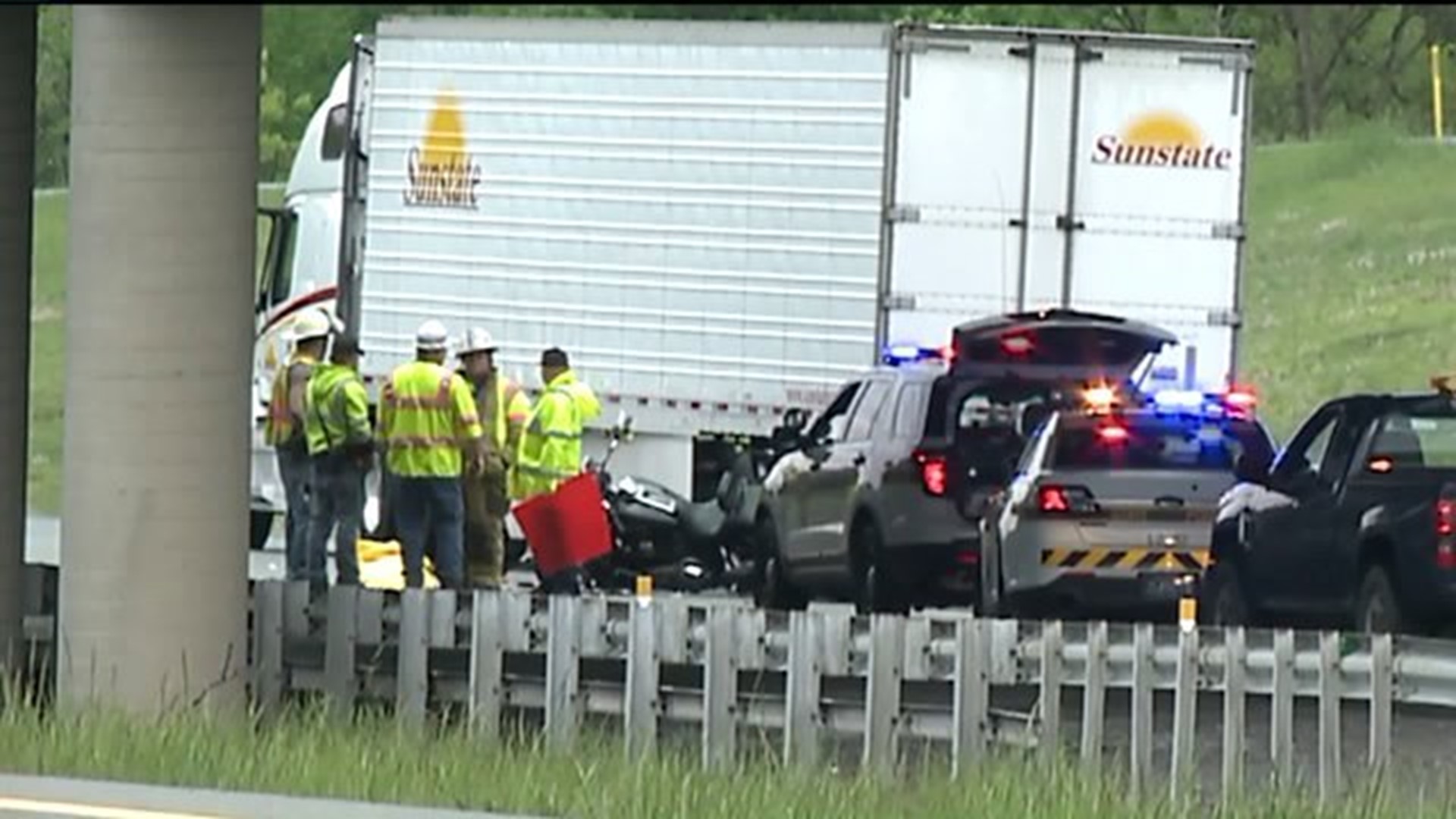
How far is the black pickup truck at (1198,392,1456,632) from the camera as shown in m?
20.4

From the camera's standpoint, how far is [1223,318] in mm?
30500

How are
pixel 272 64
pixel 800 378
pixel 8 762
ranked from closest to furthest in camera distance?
pixel 8 762, pixel 800 378, pixel 272 64

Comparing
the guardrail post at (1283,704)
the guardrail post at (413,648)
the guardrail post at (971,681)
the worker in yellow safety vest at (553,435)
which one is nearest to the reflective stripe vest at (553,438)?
the worker in yellow safety vest at (553,435)

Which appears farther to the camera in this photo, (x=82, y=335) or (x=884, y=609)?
(x=884, y=609)

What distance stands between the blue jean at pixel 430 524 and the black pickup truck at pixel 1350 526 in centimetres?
443

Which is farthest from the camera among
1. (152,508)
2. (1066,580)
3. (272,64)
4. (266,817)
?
(272,64)

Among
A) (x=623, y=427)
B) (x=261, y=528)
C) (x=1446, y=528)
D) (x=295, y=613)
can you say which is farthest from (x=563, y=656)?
(x=261, y=528)

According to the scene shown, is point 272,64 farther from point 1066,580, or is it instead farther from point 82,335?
point 82,335

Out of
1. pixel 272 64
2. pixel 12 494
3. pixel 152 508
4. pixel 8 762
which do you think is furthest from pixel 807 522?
pixel 272 64

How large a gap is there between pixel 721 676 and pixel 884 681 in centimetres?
80

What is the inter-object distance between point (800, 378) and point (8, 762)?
16696mm

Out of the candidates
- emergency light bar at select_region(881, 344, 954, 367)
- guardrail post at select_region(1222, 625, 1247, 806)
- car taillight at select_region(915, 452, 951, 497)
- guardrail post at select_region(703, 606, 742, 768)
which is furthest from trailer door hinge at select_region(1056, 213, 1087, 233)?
guardrail post at select_region(1222, 625, 1247, 806)

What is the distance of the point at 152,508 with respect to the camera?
61.5 ft

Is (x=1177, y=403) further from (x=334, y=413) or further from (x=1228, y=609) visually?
(x=334, y=413)
